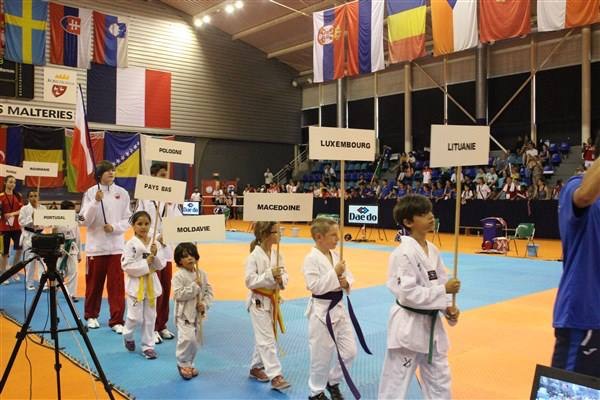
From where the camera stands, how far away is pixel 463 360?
4660mm

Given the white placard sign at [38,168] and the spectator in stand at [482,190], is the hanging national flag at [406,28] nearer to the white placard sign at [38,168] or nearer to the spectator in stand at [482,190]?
the spectator in stand at [482,190]

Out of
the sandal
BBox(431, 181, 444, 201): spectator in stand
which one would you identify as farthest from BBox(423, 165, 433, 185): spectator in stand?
the sandal

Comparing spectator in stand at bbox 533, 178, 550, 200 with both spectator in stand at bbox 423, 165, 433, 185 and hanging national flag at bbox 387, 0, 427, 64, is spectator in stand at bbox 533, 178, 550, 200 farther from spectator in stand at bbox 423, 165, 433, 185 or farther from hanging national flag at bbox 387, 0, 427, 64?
hanging national flag at bbox 387, 0, 427, 64

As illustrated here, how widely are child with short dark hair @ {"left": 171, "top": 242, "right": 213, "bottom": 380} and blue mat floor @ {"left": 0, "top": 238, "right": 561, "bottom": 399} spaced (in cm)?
18

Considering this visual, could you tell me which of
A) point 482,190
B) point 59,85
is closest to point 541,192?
point 482,190

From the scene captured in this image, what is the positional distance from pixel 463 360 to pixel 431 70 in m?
20.7

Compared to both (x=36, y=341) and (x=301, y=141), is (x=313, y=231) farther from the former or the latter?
(x=301, y=141)

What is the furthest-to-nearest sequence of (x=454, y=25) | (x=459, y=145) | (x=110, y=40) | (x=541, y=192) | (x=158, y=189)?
(x=110, y=40) < (x=541, y=192) < (x=454, y=25) < (x=158, y=189) < (x=459, y=145)

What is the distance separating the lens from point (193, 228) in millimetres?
4016

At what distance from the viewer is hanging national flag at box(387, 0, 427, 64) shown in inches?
593

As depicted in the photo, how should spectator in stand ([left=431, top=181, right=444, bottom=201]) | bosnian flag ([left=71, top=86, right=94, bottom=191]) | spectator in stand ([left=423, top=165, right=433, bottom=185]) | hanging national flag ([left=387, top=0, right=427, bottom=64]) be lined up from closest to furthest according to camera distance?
1. bosnian flag ([left=71, top=86, right=94, bottom=191])
2. hanging national flag ([left=387, top=0, right=427, bottom=64])
3. spectator in stand ([left=431, top=181, right=444, bottom=201])
4. spectator in stand ([left=423, top=165, right=433, bottom=185])

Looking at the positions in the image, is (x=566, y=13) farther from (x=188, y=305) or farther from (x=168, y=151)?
(x=188, y=305)

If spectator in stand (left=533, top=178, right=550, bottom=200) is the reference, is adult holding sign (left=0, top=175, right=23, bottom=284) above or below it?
below

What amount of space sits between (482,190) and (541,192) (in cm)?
185
